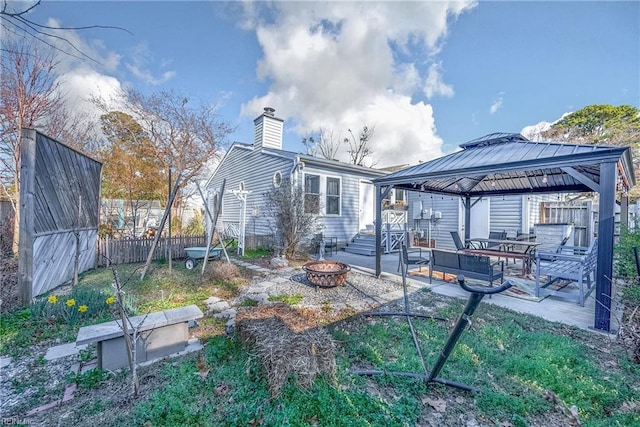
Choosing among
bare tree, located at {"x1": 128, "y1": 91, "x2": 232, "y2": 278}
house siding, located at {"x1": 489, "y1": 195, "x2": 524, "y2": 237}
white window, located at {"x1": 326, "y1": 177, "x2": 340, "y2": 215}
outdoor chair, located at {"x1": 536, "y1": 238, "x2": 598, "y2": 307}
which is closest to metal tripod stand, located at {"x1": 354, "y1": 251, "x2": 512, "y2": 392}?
outdoor chair, located at {"x1": 536, "y1": 238, "x2": 598, "y2": 307}

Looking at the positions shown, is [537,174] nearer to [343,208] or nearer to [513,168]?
[513,168]

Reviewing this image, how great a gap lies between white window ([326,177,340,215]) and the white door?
1.39 meters

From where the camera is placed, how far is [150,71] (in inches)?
516

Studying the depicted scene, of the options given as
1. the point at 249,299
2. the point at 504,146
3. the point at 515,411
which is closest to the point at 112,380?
the point at 249,299

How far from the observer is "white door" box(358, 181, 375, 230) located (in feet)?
41.4

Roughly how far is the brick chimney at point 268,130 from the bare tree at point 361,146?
613 inches

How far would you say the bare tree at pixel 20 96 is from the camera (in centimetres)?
771

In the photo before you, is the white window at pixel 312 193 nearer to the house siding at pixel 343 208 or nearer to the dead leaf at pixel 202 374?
the house siding at pixel 343 208

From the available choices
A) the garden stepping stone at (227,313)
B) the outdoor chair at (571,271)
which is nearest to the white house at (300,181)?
the garden stepping stone at (227,313)

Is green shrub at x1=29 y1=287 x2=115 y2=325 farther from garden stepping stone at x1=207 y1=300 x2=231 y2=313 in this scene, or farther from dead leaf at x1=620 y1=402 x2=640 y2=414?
dead leaf at x1=620 y1=402 x2=640 y2=414

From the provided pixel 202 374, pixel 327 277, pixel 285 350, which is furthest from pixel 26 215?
pixel 327 277

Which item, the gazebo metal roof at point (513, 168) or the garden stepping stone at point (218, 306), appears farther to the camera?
the garden stepping stone at point (218, 306)

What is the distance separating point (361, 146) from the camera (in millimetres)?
28219

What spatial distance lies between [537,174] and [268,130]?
10325 mm
